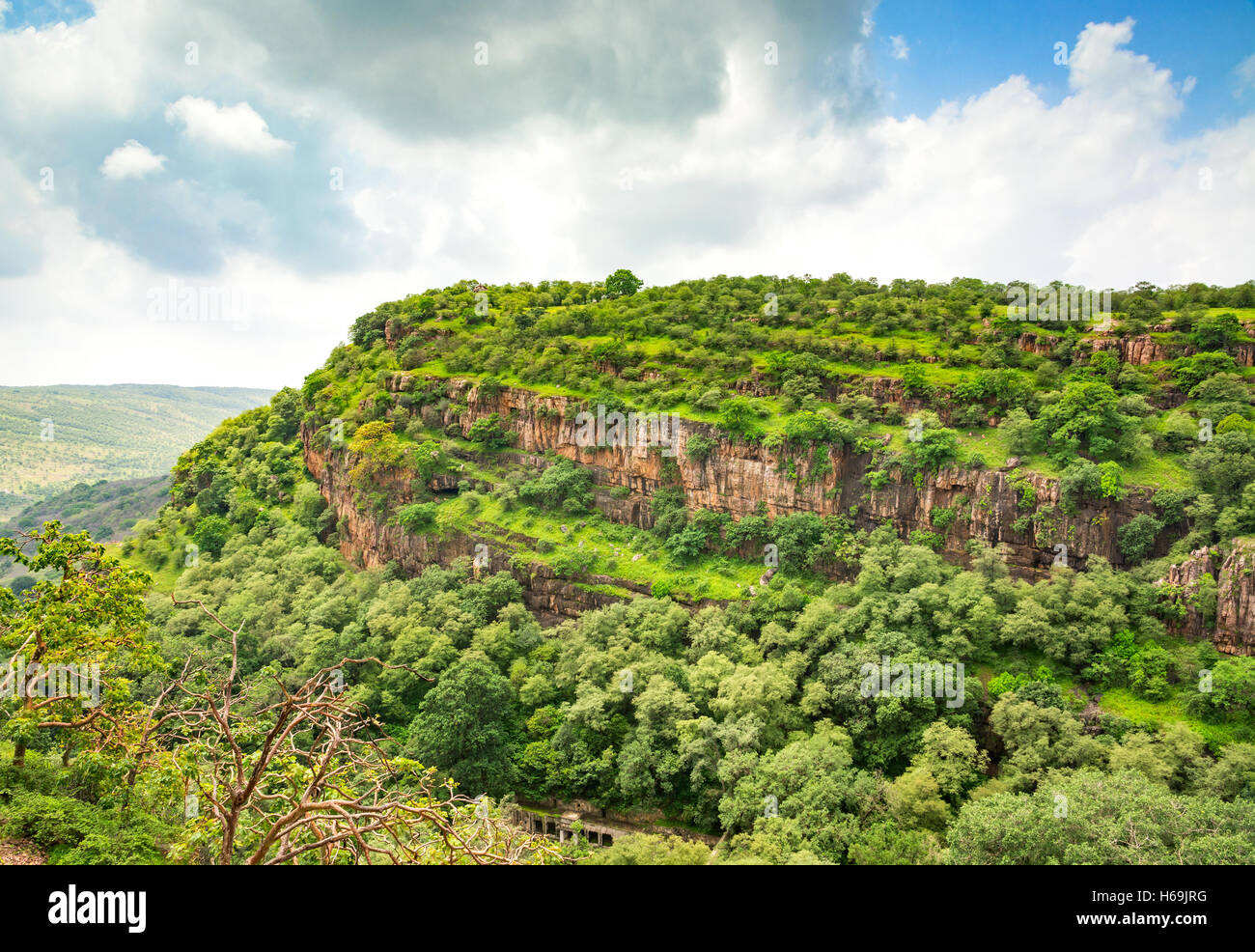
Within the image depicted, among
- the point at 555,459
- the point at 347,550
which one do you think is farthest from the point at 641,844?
the point at 347,550

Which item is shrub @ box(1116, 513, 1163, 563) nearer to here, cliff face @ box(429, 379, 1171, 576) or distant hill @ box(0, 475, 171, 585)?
cliff face @ box(429, 379, 1171, 576)

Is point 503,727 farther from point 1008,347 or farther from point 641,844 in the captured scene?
Answer: point 1008,347

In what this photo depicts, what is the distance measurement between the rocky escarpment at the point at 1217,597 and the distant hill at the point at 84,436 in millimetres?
99487

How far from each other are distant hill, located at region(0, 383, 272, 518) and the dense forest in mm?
66384

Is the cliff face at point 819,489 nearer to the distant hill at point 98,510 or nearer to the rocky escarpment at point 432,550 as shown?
the rocky escarpment at point 432,550

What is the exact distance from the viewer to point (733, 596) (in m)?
29.8

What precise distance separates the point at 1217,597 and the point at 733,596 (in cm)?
1705

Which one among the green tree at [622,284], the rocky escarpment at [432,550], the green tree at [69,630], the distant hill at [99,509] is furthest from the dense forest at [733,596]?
the distant hill at [99,509]

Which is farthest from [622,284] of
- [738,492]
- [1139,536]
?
[1139,536]

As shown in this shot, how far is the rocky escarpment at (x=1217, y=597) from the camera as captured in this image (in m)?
21.7

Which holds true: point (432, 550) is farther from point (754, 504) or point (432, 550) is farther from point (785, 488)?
point (785, 488)

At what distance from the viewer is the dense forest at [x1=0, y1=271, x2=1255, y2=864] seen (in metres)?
13.0

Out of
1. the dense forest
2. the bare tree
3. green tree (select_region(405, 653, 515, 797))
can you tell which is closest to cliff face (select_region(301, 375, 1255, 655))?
the dense forest
